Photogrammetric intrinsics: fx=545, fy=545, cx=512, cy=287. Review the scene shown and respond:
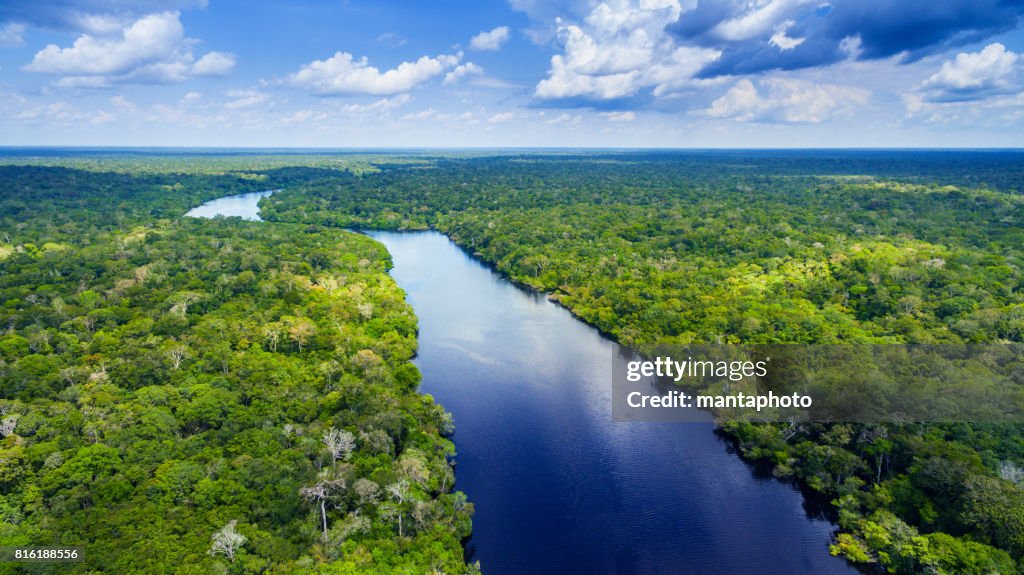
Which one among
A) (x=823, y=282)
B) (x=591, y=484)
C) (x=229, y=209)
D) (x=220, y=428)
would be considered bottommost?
(x=591, y=484)

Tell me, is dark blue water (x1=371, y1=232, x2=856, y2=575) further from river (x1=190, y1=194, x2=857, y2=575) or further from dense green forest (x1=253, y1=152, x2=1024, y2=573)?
dense green forest (x1=253, y1=152, x2=1024, y2=573)

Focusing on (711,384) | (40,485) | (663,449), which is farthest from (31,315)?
(711,384)

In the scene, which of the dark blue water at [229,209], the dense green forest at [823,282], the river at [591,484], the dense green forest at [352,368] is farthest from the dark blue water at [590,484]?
the dark blue water at [229,209]

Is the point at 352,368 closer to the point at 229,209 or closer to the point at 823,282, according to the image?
the point at 823,282

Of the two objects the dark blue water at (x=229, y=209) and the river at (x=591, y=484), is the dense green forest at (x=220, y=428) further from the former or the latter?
the dark blue water at (x=229, y=209)

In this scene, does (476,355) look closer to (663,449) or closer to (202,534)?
(663,449)

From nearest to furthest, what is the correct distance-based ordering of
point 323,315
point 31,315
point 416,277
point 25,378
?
1. point 25,378
2. point 31,315
3. point 323,315
4. point 416,277

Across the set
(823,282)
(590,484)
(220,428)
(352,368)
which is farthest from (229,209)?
(590,484)
